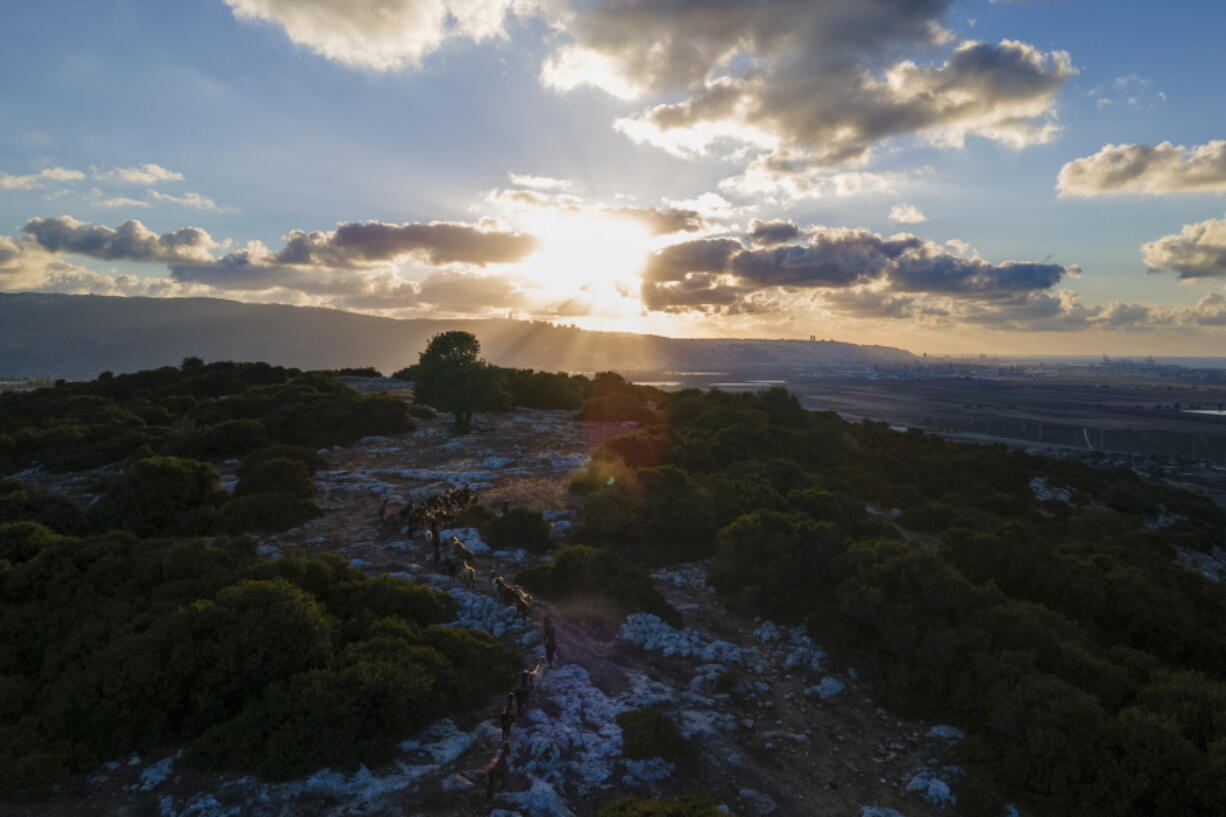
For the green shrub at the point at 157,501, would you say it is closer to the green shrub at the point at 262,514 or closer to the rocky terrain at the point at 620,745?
the green shrub at the point at 262,514

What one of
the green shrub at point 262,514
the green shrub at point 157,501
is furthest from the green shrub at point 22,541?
the green shrub at point 262,514


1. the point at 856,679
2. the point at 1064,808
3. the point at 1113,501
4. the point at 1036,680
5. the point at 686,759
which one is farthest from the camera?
the point at 1113,501

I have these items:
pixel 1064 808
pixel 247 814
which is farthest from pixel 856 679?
pixel 247 814

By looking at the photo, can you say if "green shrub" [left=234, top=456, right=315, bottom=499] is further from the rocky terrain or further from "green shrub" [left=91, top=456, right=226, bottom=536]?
the rocky terrain

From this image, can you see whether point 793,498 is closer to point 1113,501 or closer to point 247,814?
point 247,814

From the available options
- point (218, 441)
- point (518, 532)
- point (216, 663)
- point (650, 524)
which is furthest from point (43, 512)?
point (650, 524)

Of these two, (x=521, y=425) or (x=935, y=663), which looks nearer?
(x=935, y=663)

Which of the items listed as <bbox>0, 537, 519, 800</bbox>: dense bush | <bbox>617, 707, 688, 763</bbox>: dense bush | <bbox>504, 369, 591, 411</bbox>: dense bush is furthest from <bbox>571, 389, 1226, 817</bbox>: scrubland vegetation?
<bbox>504, 369, 591, 411</bbox>: dense bush
